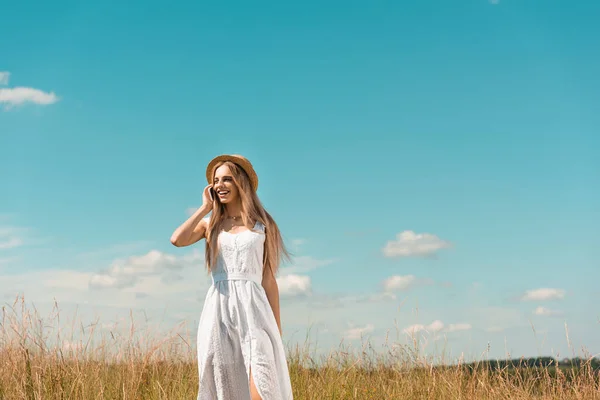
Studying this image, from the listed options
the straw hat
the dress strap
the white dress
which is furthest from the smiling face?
the white dress

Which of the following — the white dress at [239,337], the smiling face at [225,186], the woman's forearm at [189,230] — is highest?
the smiling face at [225,186]

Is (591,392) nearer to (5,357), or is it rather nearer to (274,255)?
(274,255)

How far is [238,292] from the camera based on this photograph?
4.43 metres

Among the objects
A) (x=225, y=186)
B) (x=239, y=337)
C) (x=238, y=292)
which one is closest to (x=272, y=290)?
(x=238, y=292)

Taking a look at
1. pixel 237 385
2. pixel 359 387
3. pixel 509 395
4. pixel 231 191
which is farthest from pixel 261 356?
pixel 509 395

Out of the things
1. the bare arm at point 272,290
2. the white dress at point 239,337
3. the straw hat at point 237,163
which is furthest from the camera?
the straw hat at point 237,163

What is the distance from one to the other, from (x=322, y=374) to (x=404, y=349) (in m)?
1.07

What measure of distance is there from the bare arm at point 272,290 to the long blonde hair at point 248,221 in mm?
51

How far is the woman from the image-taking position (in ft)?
14.1

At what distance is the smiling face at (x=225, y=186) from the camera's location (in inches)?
186

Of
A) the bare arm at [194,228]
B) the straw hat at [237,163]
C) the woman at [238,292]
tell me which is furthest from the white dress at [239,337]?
the straw hat at [237,163]

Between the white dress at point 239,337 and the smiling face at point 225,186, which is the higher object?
the smiling face at point 225,186

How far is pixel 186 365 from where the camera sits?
771 cm

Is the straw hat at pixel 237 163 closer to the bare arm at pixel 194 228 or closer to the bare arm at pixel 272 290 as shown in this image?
the bare arm at pixel 194 228
